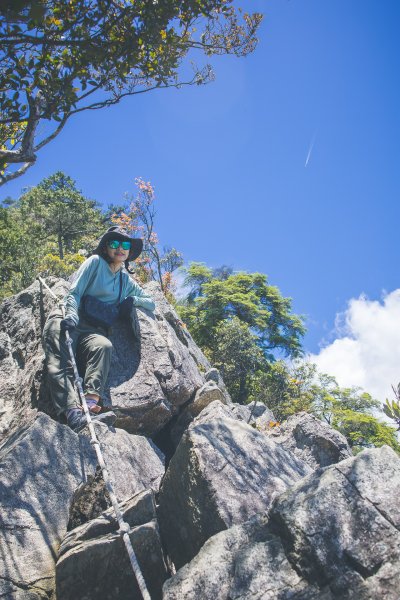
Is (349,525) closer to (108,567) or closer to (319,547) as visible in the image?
(319,547)

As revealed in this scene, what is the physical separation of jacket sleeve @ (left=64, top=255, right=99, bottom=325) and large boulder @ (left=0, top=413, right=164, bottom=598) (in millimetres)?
1765

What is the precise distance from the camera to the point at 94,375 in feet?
19.6

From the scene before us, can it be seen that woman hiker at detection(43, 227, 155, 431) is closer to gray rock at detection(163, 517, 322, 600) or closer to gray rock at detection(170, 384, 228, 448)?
gray rock at detection(170, 384, 228, 448)

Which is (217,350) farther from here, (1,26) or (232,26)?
(1,26)

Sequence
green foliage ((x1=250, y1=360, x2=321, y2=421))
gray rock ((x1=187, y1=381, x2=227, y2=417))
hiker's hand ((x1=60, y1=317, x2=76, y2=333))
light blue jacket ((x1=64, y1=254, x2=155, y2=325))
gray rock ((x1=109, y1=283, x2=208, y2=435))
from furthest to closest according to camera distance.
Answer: green foliage ((x1=250, y1=360, x2=321, y2=421)) → gray rock ((x1=187, y1=381, x2=227, y2=417)) → gray rock ((x1=109, y1=283, x2=208, y2=435)) → light blue jacket ((x1=64, y1=254, x2=155, y2=325)) → hiker's hand ((x1=60, y1=317, x2=76, y2=333))

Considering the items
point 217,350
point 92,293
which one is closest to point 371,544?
point 92,293

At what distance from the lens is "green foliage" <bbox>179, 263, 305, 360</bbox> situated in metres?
24.4

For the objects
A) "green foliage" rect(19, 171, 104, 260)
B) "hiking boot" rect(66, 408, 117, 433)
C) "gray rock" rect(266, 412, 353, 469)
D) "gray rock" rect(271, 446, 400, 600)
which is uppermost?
"green foliage" rect(19, 171, 104, 260)

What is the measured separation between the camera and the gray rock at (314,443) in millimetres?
7969

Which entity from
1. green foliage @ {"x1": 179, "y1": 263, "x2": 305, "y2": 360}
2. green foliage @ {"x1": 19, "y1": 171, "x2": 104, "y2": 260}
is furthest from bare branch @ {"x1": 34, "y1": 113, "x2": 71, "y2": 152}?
green foliage @ {"x1": 19, "y1": 171, "x2": 104, "y2": 260}

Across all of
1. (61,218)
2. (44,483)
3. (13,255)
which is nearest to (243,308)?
(13,255)

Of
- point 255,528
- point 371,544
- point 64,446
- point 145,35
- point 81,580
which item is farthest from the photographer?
point 145,35

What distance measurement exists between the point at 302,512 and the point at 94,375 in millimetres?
3776

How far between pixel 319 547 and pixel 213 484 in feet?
4.32
